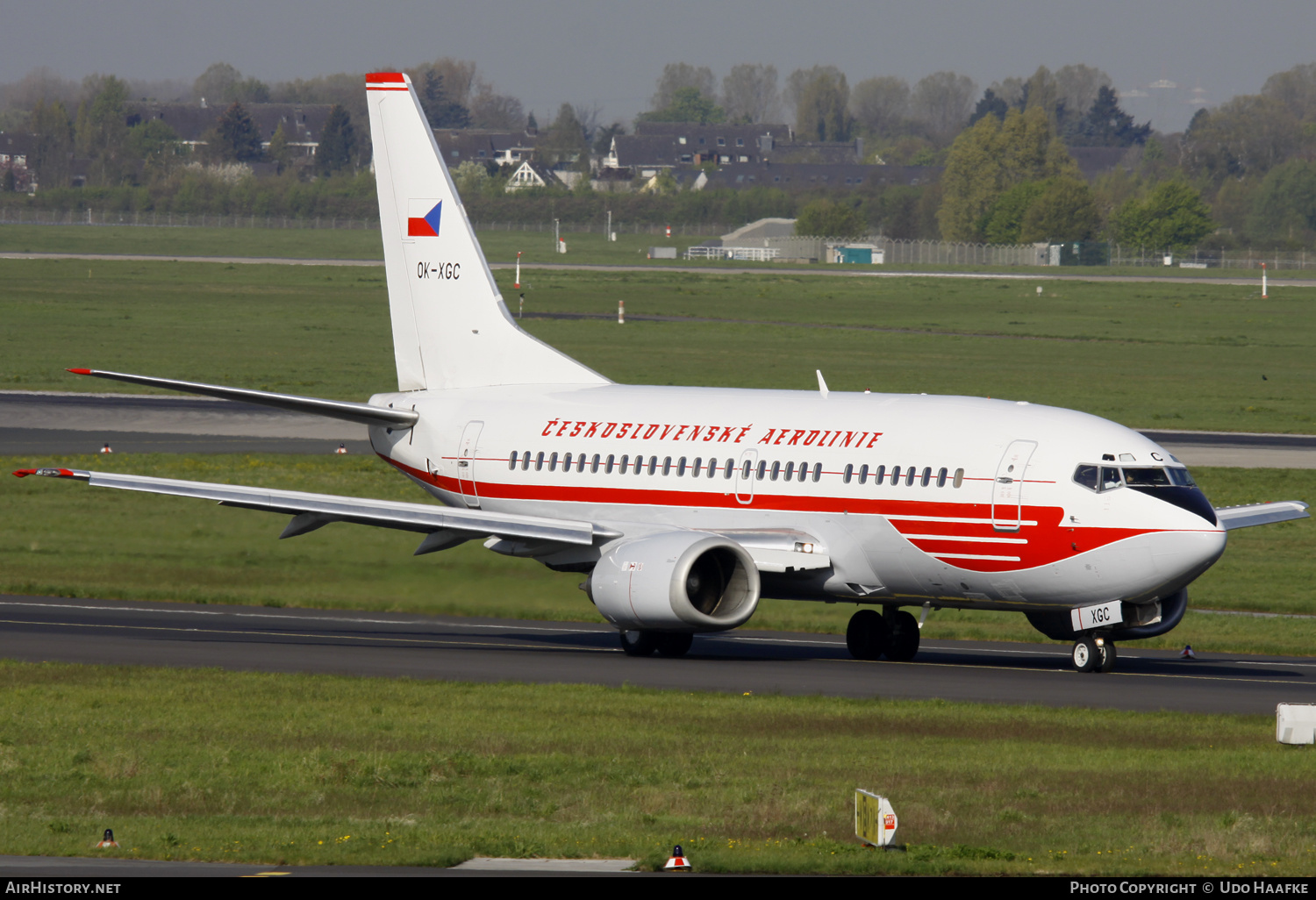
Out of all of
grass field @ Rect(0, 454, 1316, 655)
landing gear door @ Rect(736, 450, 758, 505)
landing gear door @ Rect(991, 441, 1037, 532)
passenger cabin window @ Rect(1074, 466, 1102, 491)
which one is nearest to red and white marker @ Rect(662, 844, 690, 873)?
landing gear door @ Rect(991, 441, 1037, 532)

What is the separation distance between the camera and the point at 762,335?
108938mm

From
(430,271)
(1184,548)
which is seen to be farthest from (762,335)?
(1184,548)

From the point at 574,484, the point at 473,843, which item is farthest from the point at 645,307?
the point at 473,843

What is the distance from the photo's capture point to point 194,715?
25.0 meters

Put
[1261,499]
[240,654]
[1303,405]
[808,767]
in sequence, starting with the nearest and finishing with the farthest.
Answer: [808,767], [240,654], [1261,499], [1303,405]

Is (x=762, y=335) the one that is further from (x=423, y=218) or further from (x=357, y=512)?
(x=357, y=512)

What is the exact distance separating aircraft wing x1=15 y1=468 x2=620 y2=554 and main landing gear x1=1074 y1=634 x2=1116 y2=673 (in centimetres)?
903

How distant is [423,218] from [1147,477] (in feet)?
58.3

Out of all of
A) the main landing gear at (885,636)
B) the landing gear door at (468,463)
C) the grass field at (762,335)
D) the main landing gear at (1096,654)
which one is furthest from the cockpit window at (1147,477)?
the grass field at (762,335)

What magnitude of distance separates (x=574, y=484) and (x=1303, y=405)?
5048 cm

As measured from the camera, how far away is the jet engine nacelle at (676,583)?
32.0 metres

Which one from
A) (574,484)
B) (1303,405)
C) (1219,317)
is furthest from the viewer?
(1219,317)

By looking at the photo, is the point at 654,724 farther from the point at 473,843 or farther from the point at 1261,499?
the point at 1261,499
